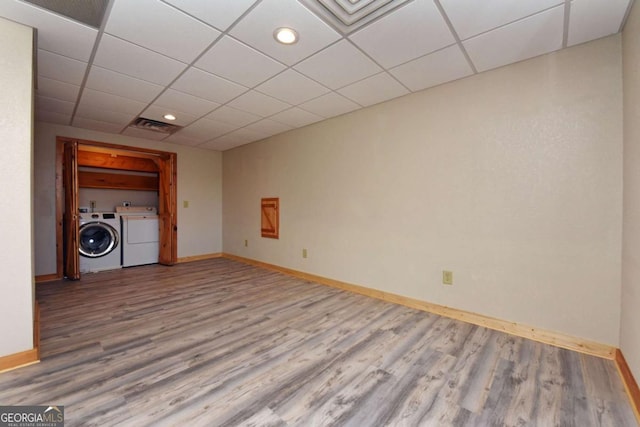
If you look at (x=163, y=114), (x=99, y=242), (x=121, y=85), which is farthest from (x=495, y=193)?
(x=99, y=242)

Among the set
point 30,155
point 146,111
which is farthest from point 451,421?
point 146,111

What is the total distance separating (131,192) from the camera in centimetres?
585

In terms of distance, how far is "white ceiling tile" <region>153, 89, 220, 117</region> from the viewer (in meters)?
2.95

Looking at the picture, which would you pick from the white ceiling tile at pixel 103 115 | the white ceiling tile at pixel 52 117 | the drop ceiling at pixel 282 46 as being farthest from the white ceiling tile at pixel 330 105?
the white ceiling tile at pixel 52 117

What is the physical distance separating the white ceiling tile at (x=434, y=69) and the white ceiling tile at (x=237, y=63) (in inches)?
43.5

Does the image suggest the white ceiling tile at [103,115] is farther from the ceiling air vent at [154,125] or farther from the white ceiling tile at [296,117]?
the white ceiling tile at [296,117]

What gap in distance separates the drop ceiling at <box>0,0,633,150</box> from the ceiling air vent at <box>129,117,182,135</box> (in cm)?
62

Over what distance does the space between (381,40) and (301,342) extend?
2.37m

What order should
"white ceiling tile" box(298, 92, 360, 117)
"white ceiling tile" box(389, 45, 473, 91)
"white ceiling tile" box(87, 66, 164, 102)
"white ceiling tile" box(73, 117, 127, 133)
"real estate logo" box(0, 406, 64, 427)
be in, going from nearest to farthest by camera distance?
"real estate logo" box(0, 406, 64, 427) < "white ceiling tile" box(389, 45, 473, 91) < "white ceiling tile" box(87, 66, 164, 102) < "white ceiling tile" box(298, 92, 360, 117) < "white ceiling tile" box(73, 117, 127, 133)

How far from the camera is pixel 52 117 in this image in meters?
3.63

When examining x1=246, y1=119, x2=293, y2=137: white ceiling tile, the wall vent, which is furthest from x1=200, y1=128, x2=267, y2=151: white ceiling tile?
the wall vent

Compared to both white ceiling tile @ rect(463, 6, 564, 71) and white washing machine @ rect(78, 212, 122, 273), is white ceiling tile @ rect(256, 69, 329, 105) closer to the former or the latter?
white ceiling tile @ rect(463, 6, 564, 71)

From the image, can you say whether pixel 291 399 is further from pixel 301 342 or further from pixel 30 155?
pixel 30 155

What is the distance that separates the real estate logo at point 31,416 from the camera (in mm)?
1305
